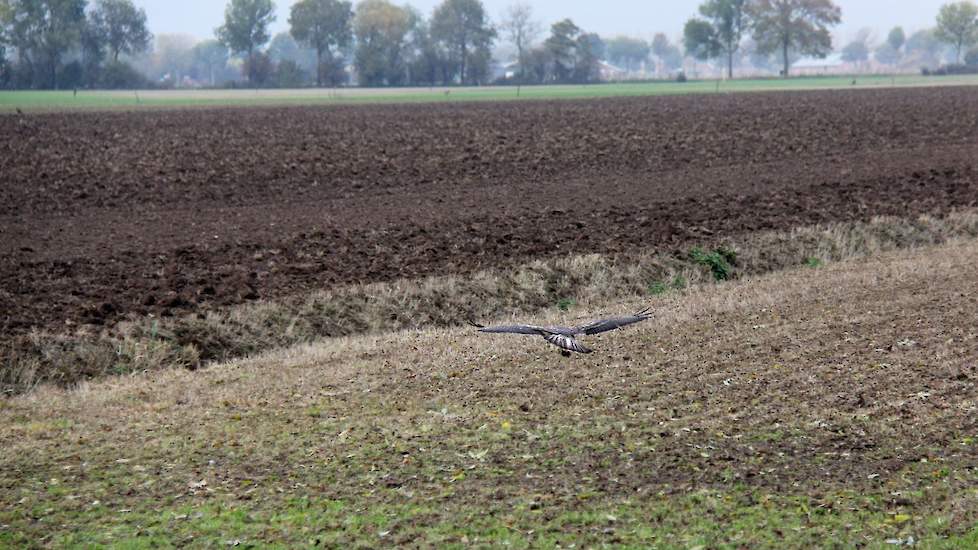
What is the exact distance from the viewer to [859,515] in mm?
8195

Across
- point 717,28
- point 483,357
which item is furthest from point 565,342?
point 717,28

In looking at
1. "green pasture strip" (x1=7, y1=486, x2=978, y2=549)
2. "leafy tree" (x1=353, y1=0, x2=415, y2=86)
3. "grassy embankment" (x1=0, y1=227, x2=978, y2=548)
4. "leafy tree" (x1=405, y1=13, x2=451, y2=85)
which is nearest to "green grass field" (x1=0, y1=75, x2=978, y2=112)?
"leafy tree" (x1=353, y1=0, x2=415, y2=86)

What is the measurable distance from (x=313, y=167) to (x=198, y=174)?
10.4ft

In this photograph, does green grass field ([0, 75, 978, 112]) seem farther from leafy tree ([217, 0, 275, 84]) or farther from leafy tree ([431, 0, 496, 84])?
leafy tree ([217, 0, 275, 84])

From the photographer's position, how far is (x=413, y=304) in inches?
666

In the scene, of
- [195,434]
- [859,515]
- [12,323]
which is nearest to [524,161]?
[12,323]

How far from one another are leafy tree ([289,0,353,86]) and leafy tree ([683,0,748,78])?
45760 millimetres

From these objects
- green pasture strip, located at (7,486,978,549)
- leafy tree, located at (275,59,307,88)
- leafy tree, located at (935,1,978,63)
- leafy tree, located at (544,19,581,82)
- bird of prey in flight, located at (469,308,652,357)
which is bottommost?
green pasture strip, located at (7,486,978,549)

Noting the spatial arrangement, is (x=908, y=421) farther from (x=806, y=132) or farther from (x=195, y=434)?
(x=806, y=132)

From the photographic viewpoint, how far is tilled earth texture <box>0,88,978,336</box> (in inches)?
718

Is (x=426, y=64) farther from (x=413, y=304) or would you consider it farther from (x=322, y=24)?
(x=413, y=304)

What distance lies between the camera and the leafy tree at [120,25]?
389 feet

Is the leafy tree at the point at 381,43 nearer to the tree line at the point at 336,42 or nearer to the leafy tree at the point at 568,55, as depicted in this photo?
the tree line at the point at 336,42

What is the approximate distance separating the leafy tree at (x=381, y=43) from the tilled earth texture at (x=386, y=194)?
238 feet
